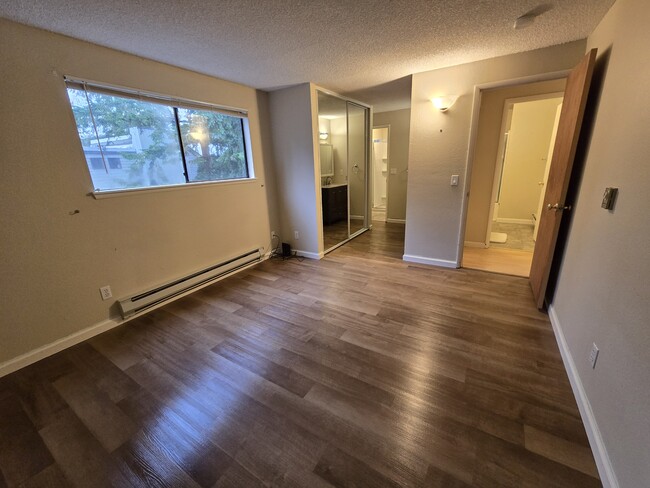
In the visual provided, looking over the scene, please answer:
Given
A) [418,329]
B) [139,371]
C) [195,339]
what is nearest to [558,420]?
[418,329]

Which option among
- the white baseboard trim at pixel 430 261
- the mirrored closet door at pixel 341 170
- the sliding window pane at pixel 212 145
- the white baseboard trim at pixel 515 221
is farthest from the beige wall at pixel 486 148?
the sliding window pane at pixel 212 145

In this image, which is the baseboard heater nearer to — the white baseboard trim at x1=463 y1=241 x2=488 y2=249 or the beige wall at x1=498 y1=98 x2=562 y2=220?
the white baseboard trim at x1=463 y1=241 x2=488 y2=249

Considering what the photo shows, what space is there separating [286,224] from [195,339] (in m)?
2.31

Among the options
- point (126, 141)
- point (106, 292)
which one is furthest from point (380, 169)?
point (106, 292)

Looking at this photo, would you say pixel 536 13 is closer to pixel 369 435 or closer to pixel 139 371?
pixel 369 435

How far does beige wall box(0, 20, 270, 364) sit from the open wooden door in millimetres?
3476

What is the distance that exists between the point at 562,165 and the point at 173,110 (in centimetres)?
368

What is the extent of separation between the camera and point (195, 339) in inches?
88.0

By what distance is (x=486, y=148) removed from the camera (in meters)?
3.84

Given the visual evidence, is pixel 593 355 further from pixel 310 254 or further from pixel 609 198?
pixel 310 254

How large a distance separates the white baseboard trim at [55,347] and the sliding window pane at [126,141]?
4.00 feet

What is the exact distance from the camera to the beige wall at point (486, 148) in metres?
3.51

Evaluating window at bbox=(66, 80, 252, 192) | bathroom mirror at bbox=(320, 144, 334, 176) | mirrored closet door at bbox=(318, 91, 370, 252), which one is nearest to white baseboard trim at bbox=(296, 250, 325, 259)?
mirrored closet door at bbox=(318, 91, 370, 252)

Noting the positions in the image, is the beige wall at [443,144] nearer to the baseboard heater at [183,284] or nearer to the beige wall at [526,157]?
the baseboard heater at [183,284]
